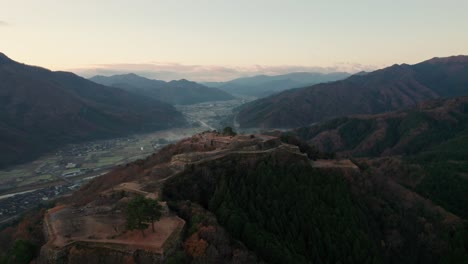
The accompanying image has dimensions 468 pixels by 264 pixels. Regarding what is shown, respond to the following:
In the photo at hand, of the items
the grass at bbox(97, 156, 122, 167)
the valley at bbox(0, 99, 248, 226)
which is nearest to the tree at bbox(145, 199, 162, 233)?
the valley at bbox(0, 99, 248, 226)

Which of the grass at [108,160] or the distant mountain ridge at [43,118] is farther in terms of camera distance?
the distant mountain ridge at [43,118]

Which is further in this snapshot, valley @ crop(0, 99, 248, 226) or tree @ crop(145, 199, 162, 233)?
valley @ crop(0, 99, 248, 226)

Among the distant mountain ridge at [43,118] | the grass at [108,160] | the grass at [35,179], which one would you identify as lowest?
the grass at [108,160]

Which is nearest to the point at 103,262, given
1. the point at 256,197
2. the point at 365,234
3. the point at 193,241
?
the point at 193,241

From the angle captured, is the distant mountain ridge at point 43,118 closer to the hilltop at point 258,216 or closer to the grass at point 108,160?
the grass at point 108,160

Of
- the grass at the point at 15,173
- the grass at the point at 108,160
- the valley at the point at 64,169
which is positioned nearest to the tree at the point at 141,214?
the valley at the point at 64,169

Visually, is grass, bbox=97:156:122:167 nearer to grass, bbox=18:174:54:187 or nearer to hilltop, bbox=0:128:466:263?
grass, bbox=18:174:54:187

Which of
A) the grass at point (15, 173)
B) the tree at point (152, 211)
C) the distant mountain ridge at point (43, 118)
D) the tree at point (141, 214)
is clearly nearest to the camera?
the tree at point (141, 214)

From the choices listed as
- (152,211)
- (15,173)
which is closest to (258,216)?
(152,211)
